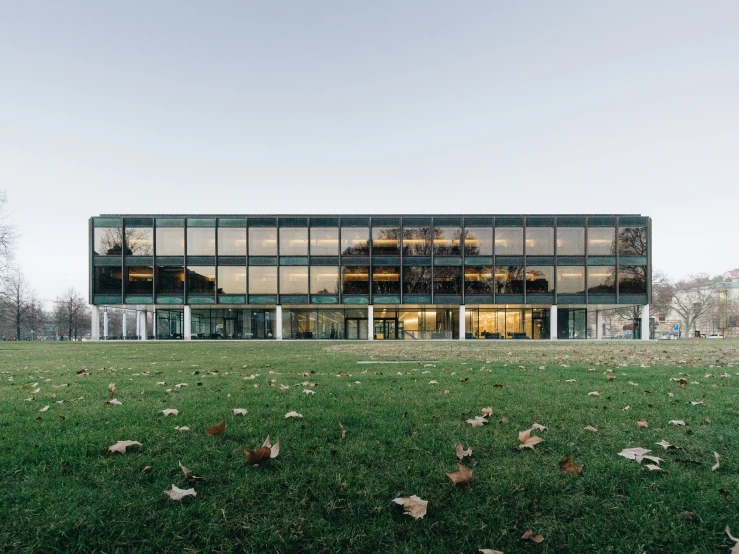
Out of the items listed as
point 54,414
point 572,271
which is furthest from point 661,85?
point 54,414

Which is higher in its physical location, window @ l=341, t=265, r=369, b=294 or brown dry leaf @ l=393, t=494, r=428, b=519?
window @ l=341, t=265, r=369, b=294

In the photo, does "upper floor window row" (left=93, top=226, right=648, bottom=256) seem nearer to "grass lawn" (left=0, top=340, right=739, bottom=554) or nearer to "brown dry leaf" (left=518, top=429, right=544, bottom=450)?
"grass lawn" (left=0, top=340, right=739, bottom=554)

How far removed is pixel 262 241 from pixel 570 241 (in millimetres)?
34371

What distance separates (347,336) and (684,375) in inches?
1484

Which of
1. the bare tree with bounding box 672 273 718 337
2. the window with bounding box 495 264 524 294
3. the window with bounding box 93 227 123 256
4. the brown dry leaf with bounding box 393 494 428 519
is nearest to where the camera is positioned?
the brown dry leaf with bounding box 393 494 428 519

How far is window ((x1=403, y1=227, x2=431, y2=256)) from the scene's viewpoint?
42.2 metres

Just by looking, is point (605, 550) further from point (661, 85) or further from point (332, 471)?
point (661, 85)

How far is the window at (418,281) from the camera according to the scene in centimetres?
4206

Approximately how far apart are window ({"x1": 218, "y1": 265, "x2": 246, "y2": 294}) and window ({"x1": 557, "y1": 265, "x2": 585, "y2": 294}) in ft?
115

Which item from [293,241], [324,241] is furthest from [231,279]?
[324,241]

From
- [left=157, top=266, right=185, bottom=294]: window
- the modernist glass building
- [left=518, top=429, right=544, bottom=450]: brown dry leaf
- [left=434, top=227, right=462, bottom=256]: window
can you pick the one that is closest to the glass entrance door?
the modernist glass building

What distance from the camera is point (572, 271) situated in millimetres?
41562

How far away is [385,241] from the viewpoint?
4234 centimetres

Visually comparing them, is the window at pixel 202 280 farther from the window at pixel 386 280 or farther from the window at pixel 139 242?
the window at pixel 386 280
